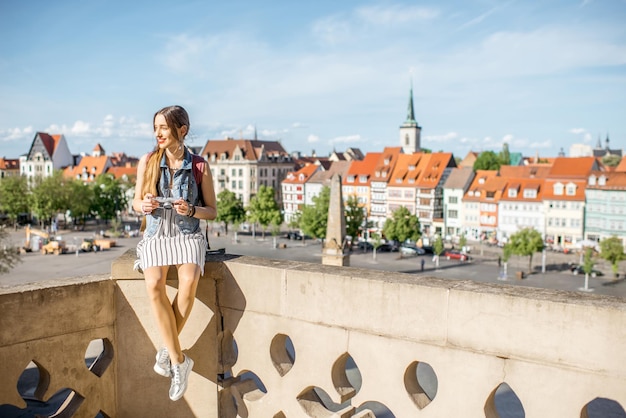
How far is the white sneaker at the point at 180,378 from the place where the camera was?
367 centimetres

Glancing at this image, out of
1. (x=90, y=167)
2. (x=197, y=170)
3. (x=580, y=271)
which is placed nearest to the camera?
(x=197, y=170)

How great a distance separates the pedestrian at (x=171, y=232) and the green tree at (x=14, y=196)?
78.3 metres

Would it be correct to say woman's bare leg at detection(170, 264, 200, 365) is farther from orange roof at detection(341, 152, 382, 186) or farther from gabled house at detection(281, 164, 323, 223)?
gabled house at detection(281, 164, 323, 223)

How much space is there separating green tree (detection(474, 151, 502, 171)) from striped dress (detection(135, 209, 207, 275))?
116 m

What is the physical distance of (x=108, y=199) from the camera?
7969 cm

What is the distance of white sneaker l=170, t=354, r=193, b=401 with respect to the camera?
3666 millimetres

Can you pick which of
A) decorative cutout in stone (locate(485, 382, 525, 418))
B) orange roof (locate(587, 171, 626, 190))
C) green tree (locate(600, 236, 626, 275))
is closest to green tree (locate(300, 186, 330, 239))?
green tree (locate(600, 236, 626, 275))

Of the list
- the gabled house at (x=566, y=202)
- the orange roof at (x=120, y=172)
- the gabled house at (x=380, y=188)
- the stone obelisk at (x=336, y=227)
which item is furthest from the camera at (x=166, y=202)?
the orange roof at (x=120, y=172)

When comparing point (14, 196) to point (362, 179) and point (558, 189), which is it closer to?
point (362, 179)

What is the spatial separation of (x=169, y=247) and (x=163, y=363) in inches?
28.5

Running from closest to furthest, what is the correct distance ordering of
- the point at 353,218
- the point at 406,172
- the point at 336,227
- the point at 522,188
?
the point at 336,227 → the point at 353,218 → the point at 522,188 → the point at 406,172

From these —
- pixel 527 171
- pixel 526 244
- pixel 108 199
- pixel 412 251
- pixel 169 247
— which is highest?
pixel 527 171

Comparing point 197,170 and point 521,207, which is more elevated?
point 197,170

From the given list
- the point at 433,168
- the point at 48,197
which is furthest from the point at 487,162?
the point at 48,197
